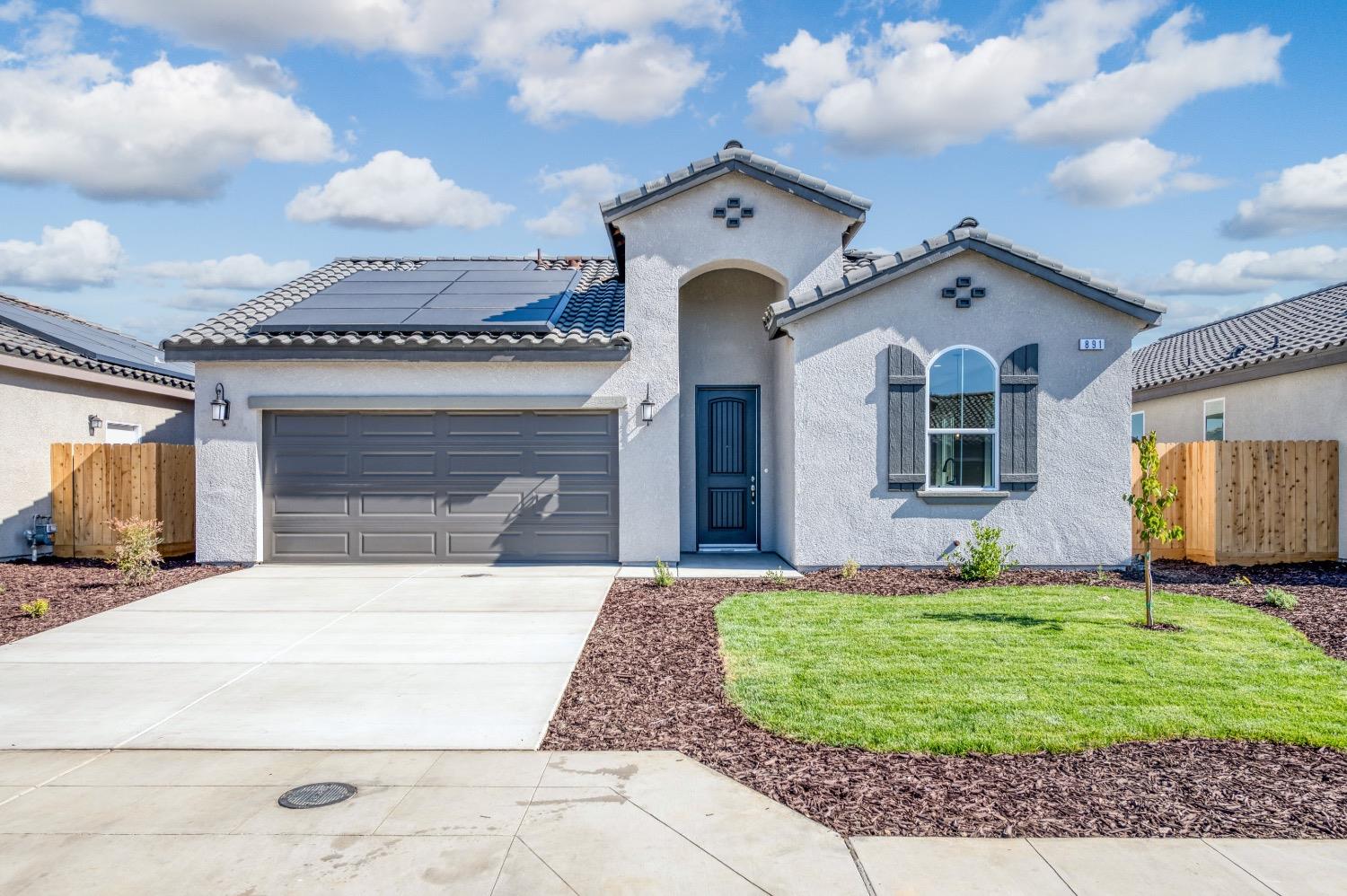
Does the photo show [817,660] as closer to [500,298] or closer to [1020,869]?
[1020,869]

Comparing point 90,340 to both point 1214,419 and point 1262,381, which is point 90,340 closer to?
point 1262,381

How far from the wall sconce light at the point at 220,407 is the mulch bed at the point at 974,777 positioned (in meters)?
7.67

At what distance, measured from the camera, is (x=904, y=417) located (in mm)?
10992

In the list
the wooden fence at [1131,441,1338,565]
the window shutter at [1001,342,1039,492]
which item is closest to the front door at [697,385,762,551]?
the window shutter at [1001,342,1039,492]

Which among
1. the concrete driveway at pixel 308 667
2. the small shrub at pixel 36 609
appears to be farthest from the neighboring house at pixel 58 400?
the small shrub at pixel 36 609

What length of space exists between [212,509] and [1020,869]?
37.5ft

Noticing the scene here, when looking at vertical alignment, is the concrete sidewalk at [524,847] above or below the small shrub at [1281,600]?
below

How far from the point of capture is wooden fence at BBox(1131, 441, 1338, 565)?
11.8 metres

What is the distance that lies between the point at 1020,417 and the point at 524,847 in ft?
30.4

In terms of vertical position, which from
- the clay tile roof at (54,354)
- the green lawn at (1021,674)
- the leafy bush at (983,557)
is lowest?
the green lawn at (1021,674)

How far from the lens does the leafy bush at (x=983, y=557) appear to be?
1042 centimetres

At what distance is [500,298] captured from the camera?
43.3ft

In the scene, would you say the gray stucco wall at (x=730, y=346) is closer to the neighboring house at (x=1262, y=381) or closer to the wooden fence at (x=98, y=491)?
the wooden fence at (x=98, y=491)

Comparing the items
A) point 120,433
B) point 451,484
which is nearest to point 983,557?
point 451,484
